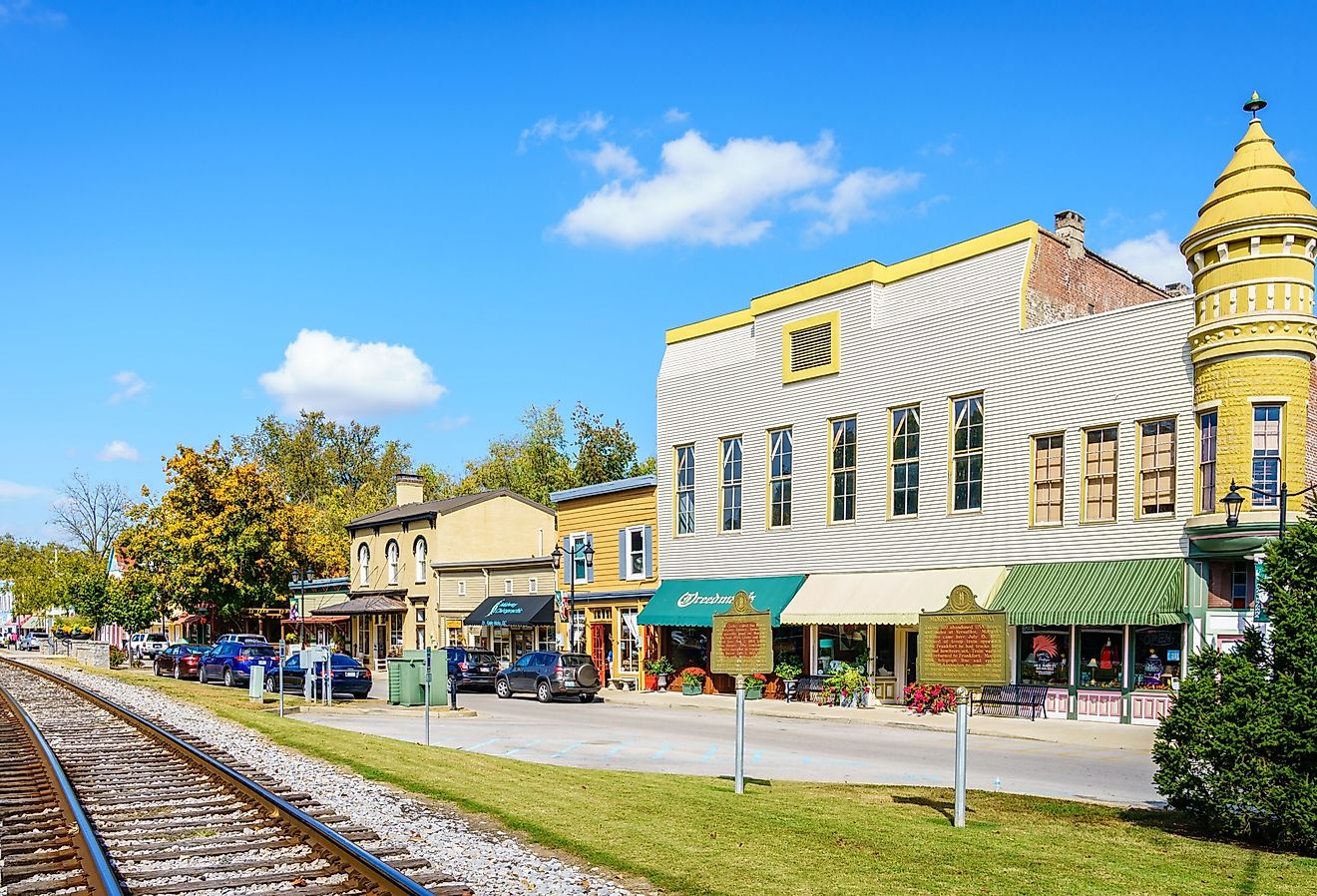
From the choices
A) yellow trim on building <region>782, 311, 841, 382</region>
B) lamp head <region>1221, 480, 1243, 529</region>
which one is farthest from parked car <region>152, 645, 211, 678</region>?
lamp head <region>1221, 480, 1243, 529</region>

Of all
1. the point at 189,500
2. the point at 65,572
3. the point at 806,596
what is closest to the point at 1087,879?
the point at 806,596

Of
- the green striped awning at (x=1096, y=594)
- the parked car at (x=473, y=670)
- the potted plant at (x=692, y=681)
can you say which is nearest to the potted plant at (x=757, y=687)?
the potted plant at (x=692, y=681)

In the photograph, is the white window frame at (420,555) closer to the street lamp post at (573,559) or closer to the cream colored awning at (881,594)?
the street lamp post at (573,559)

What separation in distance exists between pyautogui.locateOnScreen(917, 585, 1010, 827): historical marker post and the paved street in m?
3.59

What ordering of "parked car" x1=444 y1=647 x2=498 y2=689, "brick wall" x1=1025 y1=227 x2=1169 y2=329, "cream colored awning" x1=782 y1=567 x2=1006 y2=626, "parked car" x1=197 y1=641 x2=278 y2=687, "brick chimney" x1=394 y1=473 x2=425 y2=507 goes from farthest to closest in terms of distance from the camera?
"brick chimney" x1=394 y1=473 x2=425 y2=507, "parked car" x1=444 y1=647 x2=498 y2=689, "parked car" x1=197 y1=641 x2=278 y2=687, "brick wall" x1=1025 y1=227 x2=1169 y2=329, "cream colored awning" x1=782 y1=567 x2=1006 y2=626

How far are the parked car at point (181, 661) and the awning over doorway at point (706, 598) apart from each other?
15.5 metres

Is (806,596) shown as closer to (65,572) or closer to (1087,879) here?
(1087,879)

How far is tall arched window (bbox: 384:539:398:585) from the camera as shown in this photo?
5609 centimetres

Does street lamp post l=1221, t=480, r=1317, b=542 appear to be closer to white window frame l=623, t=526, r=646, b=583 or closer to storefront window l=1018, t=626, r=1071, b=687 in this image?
storefront window l=1018, t=626, r=1071, b=687

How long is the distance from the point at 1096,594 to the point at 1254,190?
907 centimetres

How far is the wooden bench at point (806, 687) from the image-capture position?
3272 cm

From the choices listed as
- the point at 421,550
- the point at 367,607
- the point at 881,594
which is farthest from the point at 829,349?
the point at 367,607

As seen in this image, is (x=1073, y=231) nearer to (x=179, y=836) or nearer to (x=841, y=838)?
(x=841, y=838)

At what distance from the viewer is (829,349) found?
33.9 meters
